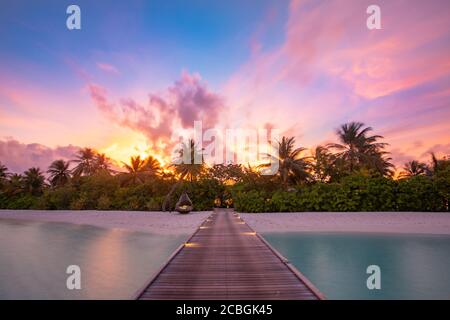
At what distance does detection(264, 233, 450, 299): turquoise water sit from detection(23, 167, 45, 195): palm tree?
35.6m

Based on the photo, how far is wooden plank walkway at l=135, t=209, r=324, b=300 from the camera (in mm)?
5227

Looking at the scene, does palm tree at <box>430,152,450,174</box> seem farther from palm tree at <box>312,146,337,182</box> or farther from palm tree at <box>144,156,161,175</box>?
palm tree at <box>144,156,161,175</box>

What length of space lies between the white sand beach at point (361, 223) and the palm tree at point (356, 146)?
834cm

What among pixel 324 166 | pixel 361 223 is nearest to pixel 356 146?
pixel 324 166

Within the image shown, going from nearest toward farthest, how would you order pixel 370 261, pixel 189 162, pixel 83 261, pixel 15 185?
pixel 370 261 < pixel 83 261 < pixel 189 162 < pixel 15 185

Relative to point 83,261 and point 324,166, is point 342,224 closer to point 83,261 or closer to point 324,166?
point 324,166

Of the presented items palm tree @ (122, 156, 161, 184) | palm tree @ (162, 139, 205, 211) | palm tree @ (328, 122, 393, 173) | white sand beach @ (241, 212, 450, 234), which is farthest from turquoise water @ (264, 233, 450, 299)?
palm tree @ (122, 156, 161, 184)

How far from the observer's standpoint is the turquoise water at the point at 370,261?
23.3 ft

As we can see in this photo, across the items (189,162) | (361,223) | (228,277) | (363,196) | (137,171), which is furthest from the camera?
(137,171)

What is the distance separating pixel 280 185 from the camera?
86.8 feet

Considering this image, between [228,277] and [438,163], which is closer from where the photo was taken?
[228,277]

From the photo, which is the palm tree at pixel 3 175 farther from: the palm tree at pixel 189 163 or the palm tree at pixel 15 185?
the palm tree at pixel 189 163

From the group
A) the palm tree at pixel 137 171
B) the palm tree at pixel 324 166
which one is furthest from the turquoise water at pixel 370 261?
the palm tree at pixel 137 171

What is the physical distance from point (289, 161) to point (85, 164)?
28.7 m
